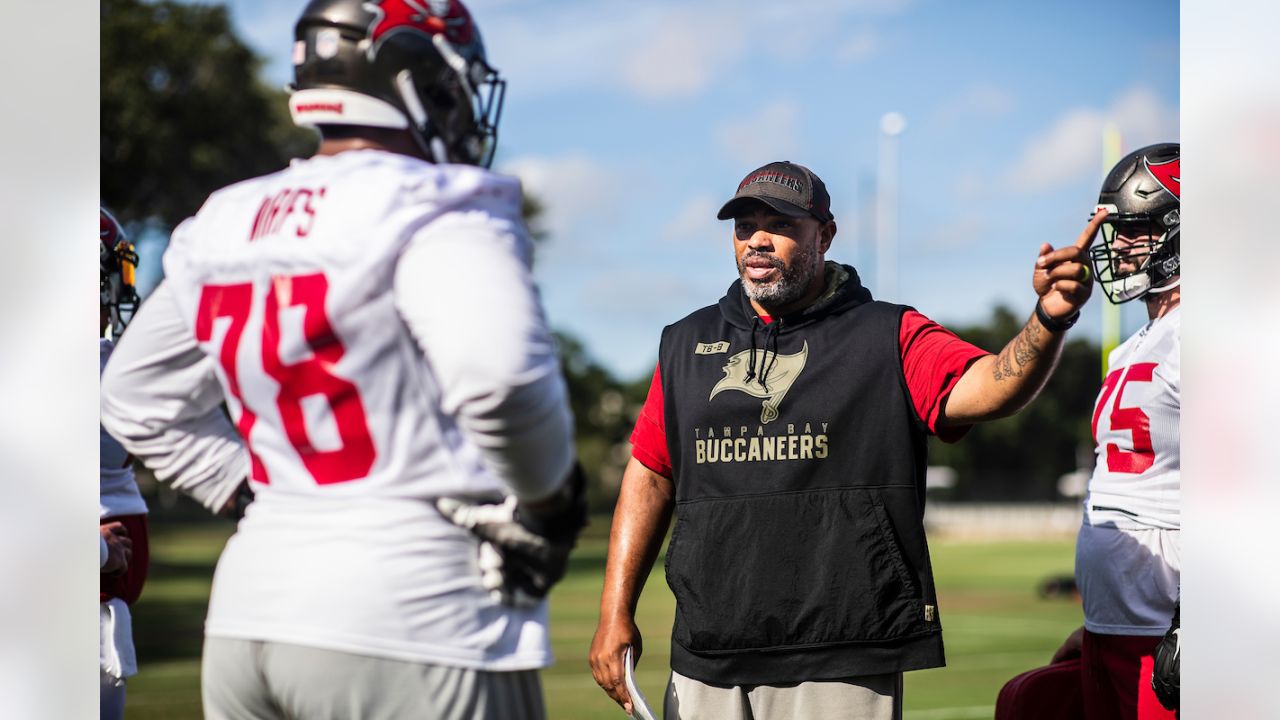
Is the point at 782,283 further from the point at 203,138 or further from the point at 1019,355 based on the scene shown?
the point at 203,138

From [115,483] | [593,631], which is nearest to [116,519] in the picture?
[115,483]

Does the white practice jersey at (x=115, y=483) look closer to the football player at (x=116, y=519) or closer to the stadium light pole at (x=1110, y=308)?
the football player at (x=116, y=519)

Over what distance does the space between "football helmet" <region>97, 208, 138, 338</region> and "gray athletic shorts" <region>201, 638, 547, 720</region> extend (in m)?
1.36

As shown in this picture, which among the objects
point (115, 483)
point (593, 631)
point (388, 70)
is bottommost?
point (593, 631)

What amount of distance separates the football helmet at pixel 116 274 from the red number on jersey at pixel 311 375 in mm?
1138

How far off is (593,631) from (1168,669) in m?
6.37

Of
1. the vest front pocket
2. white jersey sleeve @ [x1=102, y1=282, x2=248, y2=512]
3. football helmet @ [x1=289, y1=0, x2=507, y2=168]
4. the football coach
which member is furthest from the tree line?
football helmet @ [x1=289, y1=0, x2=507, y2=168]

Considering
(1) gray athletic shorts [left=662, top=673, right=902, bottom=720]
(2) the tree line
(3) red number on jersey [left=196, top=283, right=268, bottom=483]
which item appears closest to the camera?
(3) red number on jersey [left=196, top=283, right=268, bottom=483]

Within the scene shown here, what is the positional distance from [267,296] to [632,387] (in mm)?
3097

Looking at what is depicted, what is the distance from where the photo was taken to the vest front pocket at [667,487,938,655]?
8.00 feet

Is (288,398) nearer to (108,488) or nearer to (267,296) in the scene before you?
(267,296)

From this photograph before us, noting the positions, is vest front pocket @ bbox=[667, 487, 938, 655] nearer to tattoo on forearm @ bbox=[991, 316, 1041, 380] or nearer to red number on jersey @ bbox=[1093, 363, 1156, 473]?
tattoo on forearm @ bbox=[991, 316, 1041, 380]

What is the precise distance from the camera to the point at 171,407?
2.28 metres

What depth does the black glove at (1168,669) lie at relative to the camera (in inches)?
99.3
